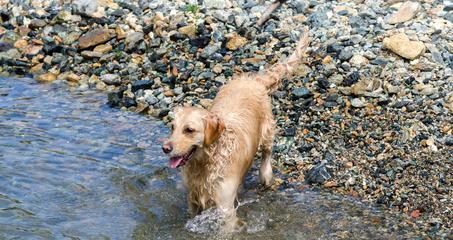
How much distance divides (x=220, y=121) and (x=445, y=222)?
2.71m

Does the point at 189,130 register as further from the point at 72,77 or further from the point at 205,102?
the point at 72,77

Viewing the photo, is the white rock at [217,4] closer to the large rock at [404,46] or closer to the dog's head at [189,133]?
the large rock at [404,46]

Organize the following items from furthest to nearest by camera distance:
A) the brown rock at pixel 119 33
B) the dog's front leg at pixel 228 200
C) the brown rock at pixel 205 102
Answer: the brown rock at pixel 119 33, the brown rock at pixel 205 102, the dog's front leg at pixel 228 200

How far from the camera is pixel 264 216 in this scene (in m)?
8.12

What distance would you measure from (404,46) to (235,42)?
299 cm

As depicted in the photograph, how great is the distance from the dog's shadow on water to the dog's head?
38.1 inches

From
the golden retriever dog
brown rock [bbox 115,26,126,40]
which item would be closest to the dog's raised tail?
the golden retriever dog

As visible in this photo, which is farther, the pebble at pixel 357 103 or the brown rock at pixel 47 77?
the brown rock at pixel 47 77

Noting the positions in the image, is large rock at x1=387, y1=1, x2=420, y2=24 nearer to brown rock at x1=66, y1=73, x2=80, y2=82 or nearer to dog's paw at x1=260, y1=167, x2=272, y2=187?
dog's paw at x1=260, y1=167, x2=272, y2=187

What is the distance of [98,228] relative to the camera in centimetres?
770

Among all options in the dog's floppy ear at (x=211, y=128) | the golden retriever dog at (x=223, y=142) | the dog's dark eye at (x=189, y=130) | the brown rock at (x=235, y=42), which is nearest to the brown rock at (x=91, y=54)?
the brown rock at (x=235, y=42)

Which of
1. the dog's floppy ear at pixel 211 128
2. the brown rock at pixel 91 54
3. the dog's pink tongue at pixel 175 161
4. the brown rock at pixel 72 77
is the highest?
the dog's floppy ear at pixel 211 128

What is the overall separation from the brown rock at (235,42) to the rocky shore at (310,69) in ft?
0.06

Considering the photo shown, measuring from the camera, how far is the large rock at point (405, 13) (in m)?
12.2
